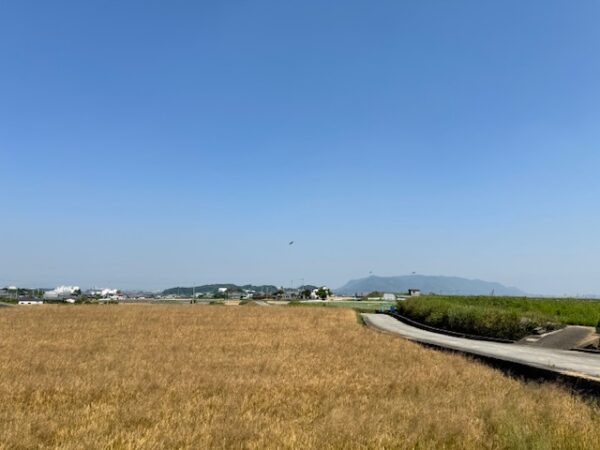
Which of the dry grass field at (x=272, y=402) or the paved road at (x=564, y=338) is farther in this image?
the paved road at (x=564, y=338)

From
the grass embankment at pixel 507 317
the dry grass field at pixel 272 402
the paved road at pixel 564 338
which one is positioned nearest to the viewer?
the dry grass field at pixel 272 402

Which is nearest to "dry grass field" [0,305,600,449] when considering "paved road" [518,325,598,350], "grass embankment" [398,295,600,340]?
"paved road" [518,325,598,350]

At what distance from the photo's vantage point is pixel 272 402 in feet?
33.3

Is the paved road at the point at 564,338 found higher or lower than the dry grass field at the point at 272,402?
lower

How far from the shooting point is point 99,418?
8258 millimetres

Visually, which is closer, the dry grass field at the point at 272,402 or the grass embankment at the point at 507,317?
the dry grass field at the point at 272,402

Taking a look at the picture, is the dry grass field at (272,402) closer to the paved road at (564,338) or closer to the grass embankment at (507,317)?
the paved road at (564,338)

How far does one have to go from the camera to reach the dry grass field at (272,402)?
23.8ft

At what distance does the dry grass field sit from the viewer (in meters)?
7.26

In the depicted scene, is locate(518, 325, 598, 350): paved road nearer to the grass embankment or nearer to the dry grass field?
the grass embankment

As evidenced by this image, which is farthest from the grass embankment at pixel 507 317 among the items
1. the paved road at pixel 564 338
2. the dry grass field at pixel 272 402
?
the dry grass field at pixel 272 402

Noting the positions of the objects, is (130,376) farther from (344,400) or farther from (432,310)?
(432,310)

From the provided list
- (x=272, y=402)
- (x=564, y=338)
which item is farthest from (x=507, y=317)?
(x=272, y=402)

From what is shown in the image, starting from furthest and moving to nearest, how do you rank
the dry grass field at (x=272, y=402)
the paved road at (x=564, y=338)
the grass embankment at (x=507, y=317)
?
the grass embankment at (x=507, y=317) → the paved road at (x=564, y=338) → the dry grass field at (x=272, y=402)
